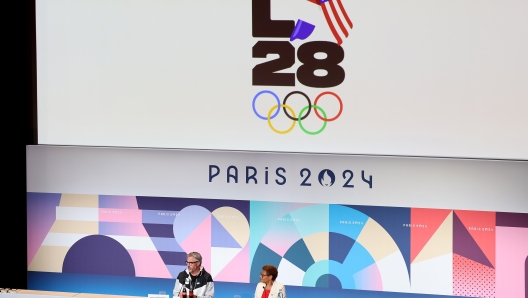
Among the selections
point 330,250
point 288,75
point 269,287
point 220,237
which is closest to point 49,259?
point 220,237

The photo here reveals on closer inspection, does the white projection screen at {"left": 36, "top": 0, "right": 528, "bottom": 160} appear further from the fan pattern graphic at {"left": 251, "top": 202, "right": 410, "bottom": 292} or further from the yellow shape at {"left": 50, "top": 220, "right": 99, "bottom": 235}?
the yellow shape at {"left": 50, "top": 220, "right": 99, "bottom": 235}

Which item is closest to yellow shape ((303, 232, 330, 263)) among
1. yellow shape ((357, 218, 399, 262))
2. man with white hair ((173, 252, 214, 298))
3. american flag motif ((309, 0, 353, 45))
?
yellow shape ((357, 218, 399, 262))

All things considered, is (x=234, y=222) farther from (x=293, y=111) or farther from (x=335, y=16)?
(x=335, y=16)

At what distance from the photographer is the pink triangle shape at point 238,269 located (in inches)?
241

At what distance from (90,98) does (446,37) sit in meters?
2.93

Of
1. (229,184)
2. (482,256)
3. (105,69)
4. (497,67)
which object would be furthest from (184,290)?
(497,67)

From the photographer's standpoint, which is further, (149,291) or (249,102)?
(149,291)

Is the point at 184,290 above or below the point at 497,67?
below

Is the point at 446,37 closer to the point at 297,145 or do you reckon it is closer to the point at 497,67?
the point at 497,67

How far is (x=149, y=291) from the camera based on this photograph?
6262 millimetres

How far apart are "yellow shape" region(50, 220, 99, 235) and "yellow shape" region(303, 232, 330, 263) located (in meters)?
1.88

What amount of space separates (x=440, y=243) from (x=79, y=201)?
313 cm

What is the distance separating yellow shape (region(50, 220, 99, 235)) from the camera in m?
6.30

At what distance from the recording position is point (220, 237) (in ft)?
20.1
